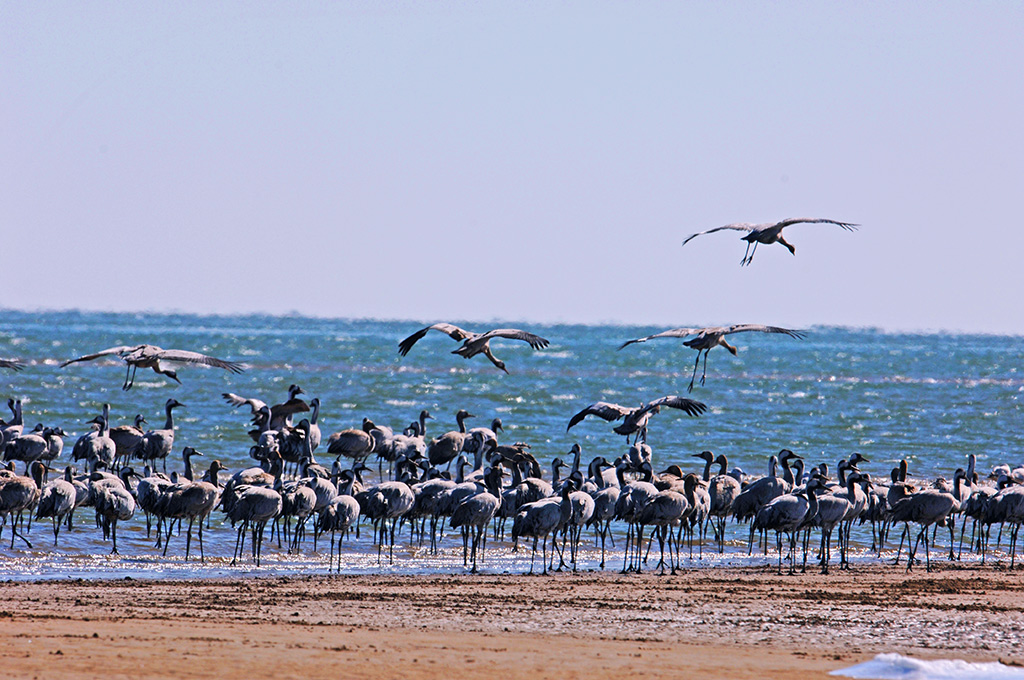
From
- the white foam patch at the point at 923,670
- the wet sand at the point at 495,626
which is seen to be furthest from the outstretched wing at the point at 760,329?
the white foam patch at the point at 923,670

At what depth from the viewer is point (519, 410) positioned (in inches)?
1695

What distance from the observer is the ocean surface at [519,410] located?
17719mm

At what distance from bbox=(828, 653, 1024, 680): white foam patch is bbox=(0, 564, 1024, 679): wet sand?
30 centimetres

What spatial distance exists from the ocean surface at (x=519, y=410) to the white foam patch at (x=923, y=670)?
7.77 meters

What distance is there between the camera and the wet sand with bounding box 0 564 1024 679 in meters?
9.78

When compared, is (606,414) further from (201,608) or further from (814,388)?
(814,388)

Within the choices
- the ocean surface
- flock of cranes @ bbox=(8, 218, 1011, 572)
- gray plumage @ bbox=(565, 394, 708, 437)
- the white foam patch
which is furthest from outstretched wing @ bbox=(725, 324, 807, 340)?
the white foam patch

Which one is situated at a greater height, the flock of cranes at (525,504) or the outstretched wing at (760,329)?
the outstretched wing at (760,329)

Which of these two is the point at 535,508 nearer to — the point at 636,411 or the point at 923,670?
the point at 923,670

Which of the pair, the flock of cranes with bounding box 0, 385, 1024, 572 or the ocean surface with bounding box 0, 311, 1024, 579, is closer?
the flock of cranes with bounding box 0, 385, 1024, 572

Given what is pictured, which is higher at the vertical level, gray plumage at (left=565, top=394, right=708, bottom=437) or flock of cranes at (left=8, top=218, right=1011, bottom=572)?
gray plumage at (left=565, top=394, right=708, bottom=437)

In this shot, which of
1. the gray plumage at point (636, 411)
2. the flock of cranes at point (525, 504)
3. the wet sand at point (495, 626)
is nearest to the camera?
the wet sand at point (495, 626)

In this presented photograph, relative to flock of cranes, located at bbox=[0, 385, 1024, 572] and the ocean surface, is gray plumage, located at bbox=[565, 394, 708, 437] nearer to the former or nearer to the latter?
flock of cranes, located at bbox=[0, 385, 1024, 572]

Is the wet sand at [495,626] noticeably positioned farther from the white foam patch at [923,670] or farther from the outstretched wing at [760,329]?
the outstretched wing at [760,329]
